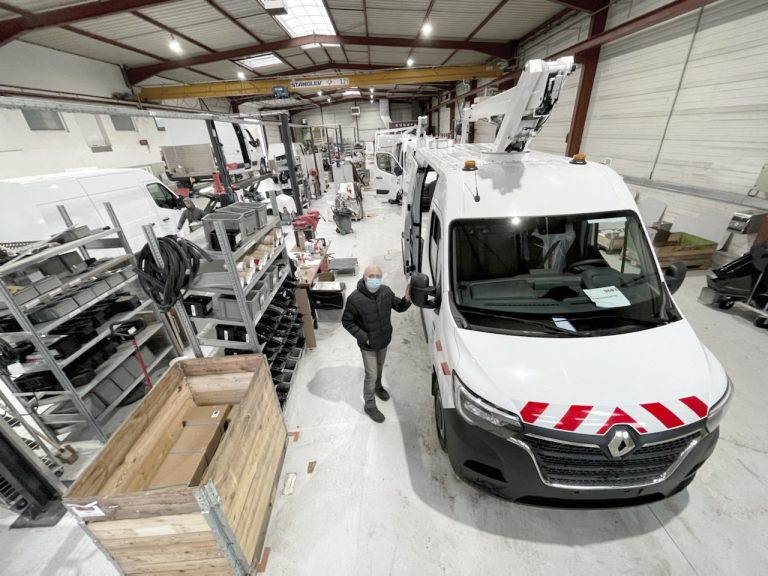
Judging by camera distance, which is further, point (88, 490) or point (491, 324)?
point (491, 324)

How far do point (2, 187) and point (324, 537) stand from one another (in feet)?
21.8

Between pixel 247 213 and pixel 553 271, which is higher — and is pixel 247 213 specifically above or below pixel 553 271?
above

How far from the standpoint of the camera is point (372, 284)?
2740 mm

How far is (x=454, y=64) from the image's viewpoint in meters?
14.7

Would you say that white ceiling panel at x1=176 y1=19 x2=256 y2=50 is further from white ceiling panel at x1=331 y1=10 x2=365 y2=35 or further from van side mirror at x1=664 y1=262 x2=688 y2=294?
van side mirror at x1=664 y1=262 x2=688 y2=294

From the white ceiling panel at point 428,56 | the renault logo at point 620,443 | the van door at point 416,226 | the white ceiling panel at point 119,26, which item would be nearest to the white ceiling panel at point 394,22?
the white ceiling panel at point 428,56

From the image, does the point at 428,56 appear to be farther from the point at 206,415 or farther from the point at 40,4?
the point at 206,415

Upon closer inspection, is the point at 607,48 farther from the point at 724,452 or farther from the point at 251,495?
the point at 251,495

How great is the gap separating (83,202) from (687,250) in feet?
35.1

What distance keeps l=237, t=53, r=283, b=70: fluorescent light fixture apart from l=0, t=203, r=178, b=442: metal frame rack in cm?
1159

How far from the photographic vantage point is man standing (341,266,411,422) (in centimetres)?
278

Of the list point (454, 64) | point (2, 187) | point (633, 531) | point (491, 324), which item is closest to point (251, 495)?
point (491, 324)

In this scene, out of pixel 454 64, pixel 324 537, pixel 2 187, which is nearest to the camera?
pixel 324 537

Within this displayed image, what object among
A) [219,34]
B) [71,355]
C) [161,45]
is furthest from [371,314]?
[161,45]
